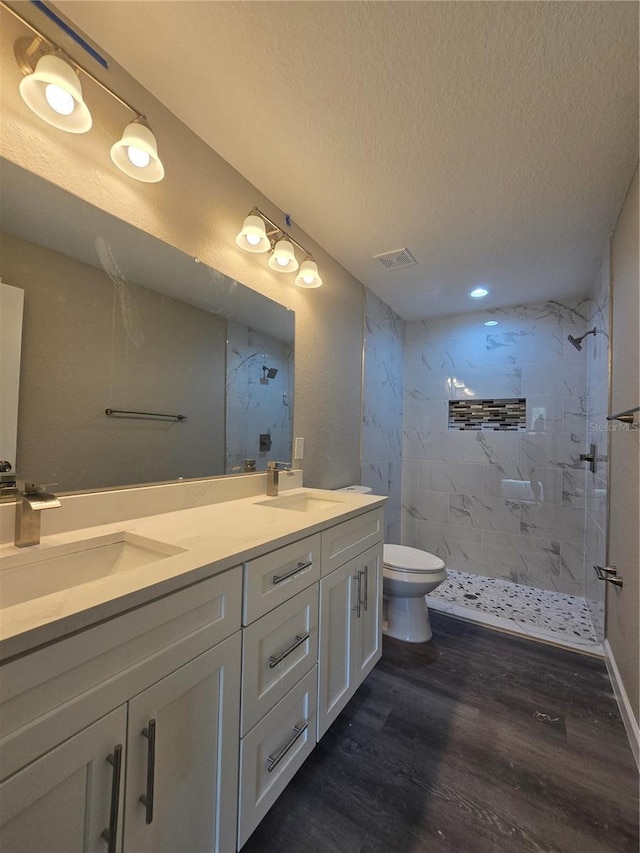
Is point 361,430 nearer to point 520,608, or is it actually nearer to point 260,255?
point 260,255

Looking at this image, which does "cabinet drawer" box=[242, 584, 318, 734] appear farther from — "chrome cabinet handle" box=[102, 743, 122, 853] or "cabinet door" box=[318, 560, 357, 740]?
"chrome cabinet handle" box=[102, 743, 122, 853]

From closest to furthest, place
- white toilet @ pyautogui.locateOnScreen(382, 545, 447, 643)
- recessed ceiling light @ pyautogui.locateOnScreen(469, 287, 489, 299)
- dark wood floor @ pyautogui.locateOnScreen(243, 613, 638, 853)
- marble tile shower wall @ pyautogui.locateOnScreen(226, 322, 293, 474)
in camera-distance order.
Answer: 1. dark wood floor @ pyautogui.locateOnScreen(243, 613, 638, 853)
2. marble tile shower wall @ pyautogui.locateOnScreen(226, 322, 293, 474)
3. white toilet @ pyautogui.locateOnScreen(382, 545, 447, 643)
4. recessed ceiling light @ pyautogui.locateOnScreen(469, 287, 489, 299)

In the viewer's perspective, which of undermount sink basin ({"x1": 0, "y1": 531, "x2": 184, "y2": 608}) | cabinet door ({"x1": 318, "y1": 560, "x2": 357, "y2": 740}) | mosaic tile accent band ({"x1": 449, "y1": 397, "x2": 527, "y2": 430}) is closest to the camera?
undermount sink basin ({"x1": 0, "y1": 531, "x2": 184, "y2": 608})

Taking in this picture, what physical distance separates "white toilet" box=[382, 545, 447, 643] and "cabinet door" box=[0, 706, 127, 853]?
1542mm

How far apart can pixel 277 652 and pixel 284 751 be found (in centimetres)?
31

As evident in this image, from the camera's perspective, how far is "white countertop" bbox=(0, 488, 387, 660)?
51cm

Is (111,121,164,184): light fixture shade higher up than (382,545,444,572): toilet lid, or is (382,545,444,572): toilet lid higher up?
(111,121,164,184): light fixture shade

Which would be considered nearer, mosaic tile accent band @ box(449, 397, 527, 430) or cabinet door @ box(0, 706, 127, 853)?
cabinet door @ box(0, 706, 127, 853)

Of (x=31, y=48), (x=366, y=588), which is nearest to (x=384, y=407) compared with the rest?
(x=366, y=588)

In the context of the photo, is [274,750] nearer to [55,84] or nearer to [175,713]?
[175,713]

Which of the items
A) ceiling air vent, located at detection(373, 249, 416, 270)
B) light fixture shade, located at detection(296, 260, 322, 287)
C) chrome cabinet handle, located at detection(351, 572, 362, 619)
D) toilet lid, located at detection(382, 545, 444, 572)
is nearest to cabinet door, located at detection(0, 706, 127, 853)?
chrome cabinet handle, located at detection(351, 572, 362, 619)

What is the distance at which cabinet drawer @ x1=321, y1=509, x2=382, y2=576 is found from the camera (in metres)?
1.22

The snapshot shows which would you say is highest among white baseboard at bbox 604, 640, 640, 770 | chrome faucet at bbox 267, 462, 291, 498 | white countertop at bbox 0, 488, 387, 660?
chrome faucet at bbox 267, 462, 291, 498

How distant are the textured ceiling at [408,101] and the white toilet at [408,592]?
75.2 inches
